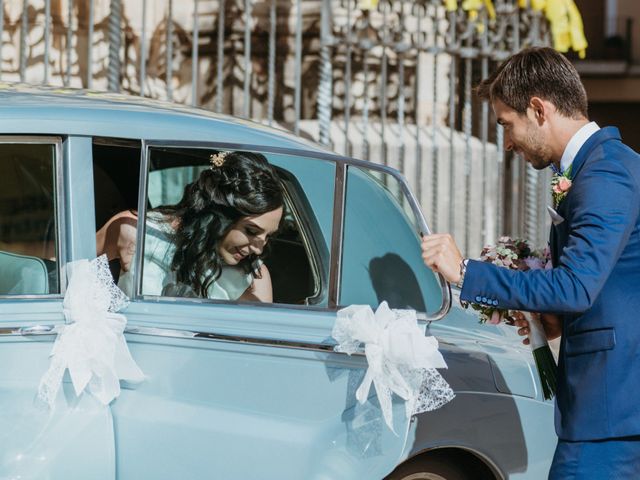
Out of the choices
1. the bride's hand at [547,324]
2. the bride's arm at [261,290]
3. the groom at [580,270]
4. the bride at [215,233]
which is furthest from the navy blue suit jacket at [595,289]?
the bride at [215,233]

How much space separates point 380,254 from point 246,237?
526 mm

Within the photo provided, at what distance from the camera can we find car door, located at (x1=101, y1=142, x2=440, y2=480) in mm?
3295

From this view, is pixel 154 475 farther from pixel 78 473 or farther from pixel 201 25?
pixel 201 25

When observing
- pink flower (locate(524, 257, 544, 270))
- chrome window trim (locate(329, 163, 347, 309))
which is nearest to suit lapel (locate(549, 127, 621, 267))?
pink flower (locate(524, 257, 544, 270))

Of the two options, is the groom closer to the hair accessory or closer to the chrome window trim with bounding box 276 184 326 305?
the chrome window trim with bounding box 276 184 326 305

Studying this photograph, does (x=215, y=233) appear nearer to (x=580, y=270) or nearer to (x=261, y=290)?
(x=261, y=290)

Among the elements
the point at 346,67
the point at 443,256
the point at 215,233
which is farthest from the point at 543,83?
the point at 346,67

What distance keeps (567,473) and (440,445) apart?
0.68 meters

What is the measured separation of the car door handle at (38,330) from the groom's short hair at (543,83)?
1.38 meters

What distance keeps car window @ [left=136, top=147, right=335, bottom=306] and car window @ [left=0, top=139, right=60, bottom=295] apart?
238 mm

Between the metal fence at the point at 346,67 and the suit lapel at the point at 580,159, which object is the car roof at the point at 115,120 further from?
the metal fence at the point at 346,67

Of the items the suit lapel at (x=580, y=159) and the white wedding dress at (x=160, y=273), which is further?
the white wedding dress at (x=160, y=273)

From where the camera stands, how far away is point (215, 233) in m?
3.71

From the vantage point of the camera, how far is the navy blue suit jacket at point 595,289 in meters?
2.92
